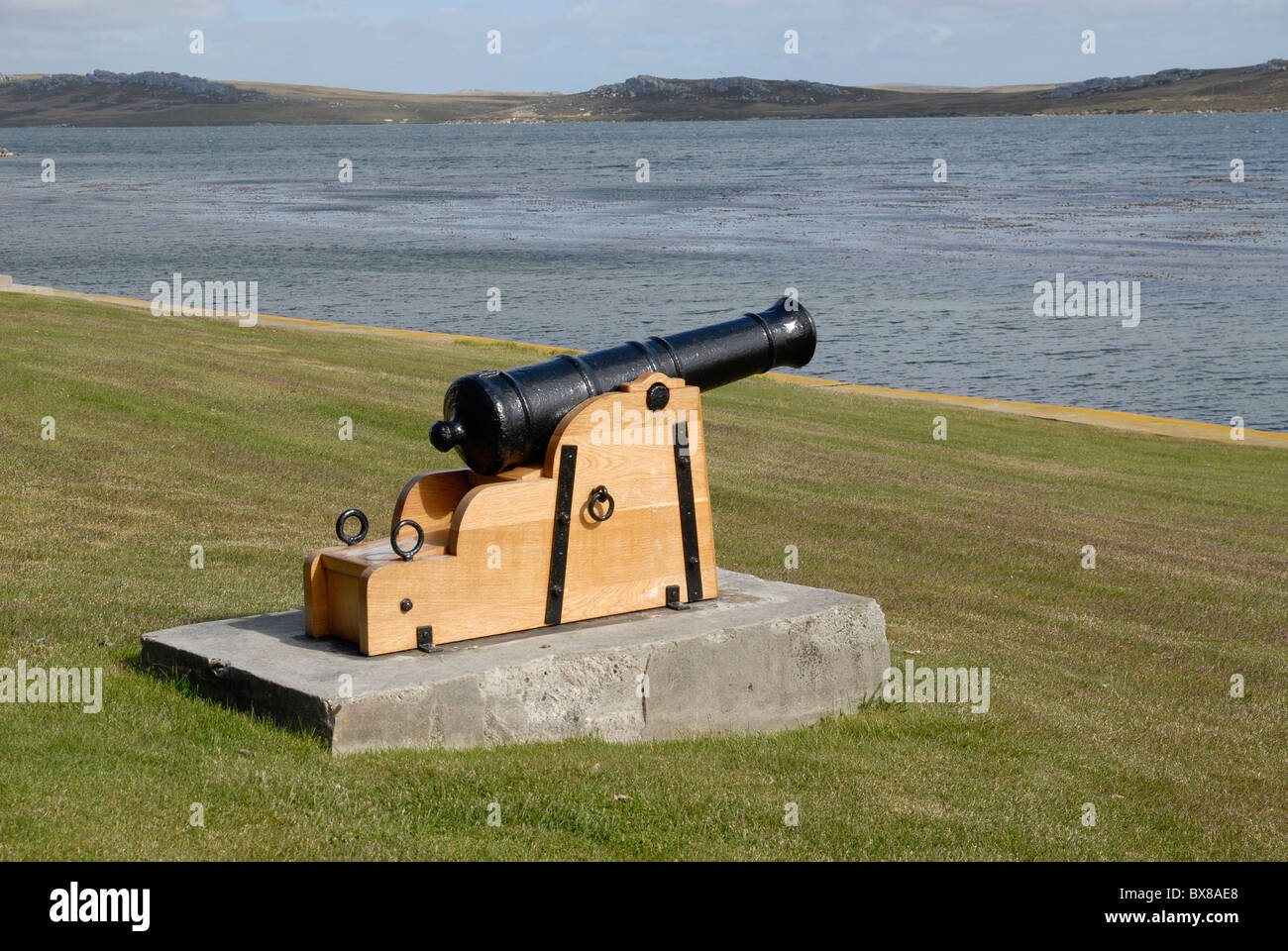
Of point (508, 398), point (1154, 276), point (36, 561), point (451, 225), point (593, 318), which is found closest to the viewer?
point (508, 398)

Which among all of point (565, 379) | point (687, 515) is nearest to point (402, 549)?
point (565, 379)

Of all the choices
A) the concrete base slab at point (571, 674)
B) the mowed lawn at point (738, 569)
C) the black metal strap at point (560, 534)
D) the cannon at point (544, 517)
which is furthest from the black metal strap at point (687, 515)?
the mowed lawn at point (738, 569)

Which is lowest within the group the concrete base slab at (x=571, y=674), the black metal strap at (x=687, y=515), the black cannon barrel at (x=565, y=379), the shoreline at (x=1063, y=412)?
the shoreline at (x=1063, y=412)

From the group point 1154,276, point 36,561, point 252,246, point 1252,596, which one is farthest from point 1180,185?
point 36,561

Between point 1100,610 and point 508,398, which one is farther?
point 1100,610

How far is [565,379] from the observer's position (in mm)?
5918

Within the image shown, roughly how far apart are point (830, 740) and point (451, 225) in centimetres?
5811

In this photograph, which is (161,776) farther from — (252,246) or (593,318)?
(252,246)

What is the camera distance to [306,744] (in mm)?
4898

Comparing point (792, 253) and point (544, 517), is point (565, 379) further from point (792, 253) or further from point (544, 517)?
point (792, 253)

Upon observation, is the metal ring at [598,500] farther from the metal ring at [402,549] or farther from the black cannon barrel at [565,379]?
the metal ring at [402,549]

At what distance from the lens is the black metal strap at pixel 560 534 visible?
5.74 meters

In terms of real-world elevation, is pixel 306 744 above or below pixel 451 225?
below

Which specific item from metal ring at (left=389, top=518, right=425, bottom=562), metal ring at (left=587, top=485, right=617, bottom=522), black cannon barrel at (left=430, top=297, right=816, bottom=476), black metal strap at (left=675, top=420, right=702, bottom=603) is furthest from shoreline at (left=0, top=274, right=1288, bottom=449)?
metal ring at (left=389, top=518, right=425, bottom=562)
